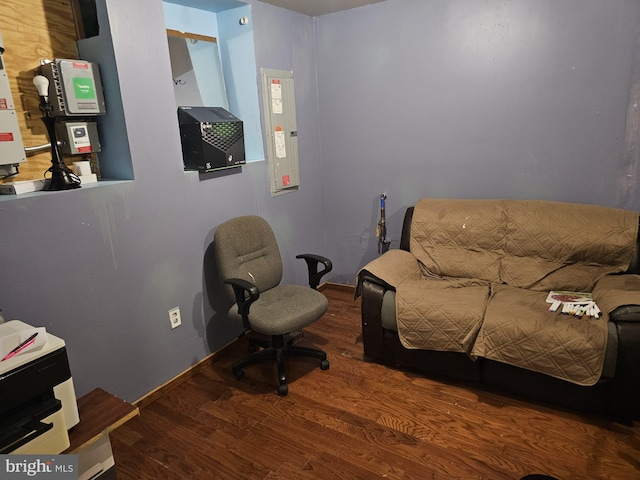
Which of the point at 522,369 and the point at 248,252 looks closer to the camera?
the point at 522,369

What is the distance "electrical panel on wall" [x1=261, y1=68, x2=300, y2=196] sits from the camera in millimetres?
3047

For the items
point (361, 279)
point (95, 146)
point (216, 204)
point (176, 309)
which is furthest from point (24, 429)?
point (361, 279)

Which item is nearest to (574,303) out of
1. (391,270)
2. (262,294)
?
(391,270)

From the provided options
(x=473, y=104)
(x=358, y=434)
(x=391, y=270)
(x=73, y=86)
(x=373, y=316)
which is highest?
(x=73, y=86)

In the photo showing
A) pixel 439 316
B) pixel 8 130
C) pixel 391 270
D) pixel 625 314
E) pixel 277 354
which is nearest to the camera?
pixel 8 130

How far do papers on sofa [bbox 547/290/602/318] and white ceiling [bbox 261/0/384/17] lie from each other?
7.98ft

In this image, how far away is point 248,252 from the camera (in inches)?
105

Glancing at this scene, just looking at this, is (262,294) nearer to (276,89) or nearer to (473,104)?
(276,89)

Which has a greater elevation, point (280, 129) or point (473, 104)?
point (473, 104)

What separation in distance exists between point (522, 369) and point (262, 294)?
1566mm

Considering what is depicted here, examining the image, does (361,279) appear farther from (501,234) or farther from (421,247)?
(501,234)

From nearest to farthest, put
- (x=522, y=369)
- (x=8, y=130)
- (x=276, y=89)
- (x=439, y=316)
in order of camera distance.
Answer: (x=8, y=130)
(x=522, y=369)
(x=439, y=316)
(x=276, y=89)

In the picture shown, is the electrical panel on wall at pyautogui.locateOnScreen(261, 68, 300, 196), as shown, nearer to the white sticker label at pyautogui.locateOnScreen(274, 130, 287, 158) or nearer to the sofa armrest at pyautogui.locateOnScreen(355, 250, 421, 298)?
the white sticker label at pyautogui.locateOnScreen(274, 130, 287, 158)

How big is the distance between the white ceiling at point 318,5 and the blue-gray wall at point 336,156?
0.08 meters
